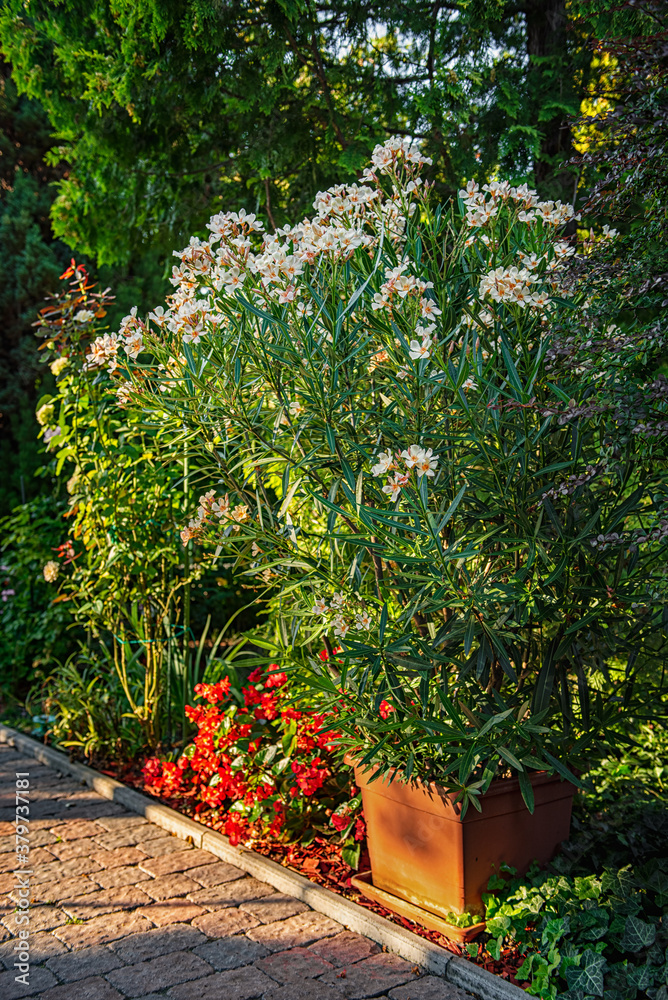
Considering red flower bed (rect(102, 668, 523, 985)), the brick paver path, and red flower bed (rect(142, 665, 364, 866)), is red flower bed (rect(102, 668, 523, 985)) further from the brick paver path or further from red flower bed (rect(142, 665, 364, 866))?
the brick paver path

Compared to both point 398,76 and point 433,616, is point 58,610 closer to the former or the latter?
point 433,616

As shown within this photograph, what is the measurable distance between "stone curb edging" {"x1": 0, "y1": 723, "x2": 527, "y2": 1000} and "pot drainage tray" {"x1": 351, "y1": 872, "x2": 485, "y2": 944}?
0.22ft

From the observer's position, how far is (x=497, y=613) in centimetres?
268

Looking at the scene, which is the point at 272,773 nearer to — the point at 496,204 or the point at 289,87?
the point at 496,204

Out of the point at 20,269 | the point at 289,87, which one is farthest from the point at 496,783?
the point at 20,269

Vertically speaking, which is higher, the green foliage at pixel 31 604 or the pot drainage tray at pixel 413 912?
the green foliage at pixel 31 604

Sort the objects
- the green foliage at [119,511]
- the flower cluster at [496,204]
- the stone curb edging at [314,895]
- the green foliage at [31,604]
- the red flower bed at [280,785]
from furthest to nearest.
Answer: the green foliage at [31,604], the green foliage at [119,511], the red flower bed at [280,785], the flower cluster at [496,204], the stone curb edging at [314,895]

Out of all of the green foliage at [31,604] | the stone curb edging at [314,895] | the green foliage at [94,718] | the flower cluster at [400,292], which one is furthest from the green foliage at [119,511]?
the flower cluster at [400,292]

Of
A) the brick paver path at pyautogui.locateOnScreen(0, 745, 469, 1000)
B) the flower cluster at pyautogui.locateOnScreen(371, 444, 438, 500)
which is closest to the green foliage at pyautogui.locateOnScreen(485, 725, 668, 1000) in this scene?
the brick paver path at pyautogui.locateOnScreen(0, 745, 469, 1000)

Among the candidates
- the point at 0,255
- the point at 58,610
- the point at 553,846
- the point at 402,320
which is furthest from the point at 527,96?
the point at 0,255

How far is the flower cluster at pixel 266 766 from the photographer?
11.0ft

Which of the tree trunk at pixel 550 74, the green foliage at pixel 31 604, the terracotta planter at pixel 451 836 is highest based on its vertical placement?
the tree trunk at pixel 550 74

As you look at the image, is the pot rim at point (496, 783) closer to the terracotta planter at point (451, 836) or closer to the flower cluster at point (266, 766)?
the terracotta planter at point (451, 836)

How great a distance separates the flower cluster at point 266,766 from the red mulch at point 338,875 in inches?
2.4
